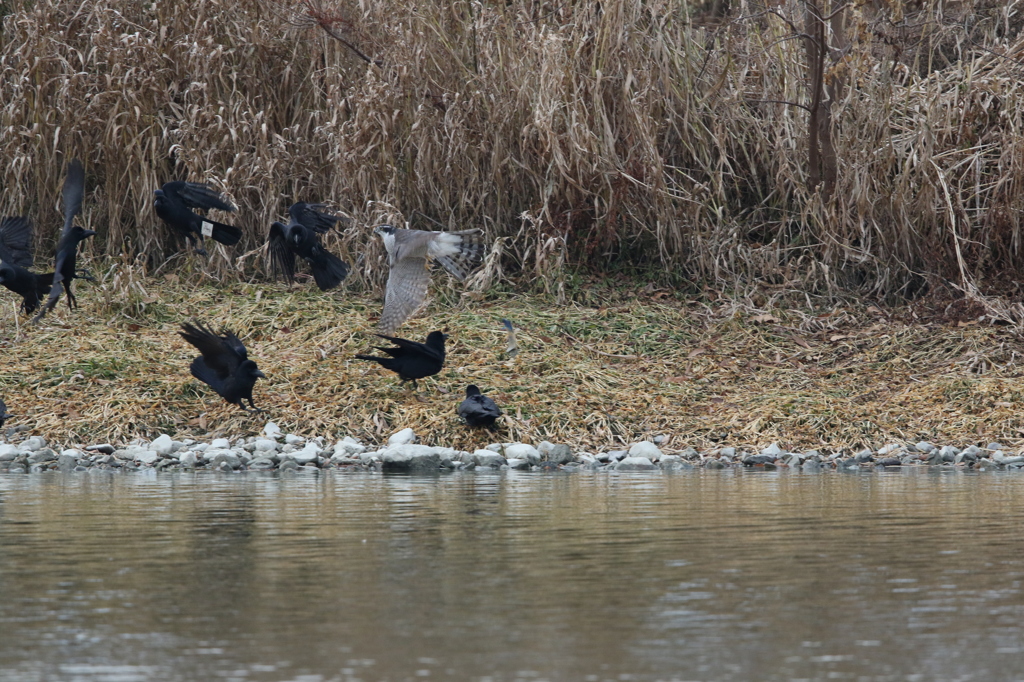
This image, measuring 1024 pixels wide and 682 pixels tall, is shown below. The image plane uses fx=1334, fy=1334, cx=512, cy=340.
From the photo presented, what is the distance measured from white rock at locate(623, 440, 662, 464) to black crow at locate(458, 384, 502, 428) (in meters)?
0.91

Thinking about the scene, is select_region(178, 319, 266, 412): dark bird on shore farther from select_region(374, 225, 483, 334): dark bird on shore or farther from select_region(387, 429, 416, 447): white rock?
select_region(374, 225, 483, 334): dark bird on shore

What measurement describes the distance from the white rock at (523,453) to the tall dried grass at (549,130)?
3226 mm

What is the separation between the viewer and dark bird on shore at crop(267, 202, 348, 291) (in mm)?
9492

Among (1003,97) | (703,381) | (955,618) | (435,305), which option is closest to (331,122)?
(435,305)

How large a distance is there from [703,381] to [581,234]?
2507 millimetres

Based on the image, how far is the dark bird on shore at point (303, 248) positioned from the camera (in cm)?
949

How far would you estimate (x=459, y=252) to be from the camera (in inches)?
402

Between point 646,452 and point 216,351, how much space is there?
9.50 feet

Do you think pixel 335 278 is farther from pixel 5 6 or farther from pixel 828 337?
pixel 5 6

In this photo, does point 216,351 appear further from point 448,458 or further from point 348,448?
point 448,458

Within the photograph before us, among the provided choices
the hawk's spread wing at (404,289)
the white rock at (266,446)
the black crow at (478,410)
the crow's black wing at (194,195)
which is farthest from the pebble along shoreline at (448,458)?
the crow's black wing at (194,195)

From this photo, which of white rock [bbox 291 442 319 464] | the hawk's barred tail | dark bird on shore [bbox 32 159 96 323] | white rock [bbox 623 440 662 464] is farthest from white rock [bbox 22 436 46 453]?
white rock [bbox 623 440 662 464]

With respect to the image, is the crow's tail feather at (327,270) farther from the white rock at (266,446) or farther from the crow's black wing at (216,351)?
the white rock at (266,446)

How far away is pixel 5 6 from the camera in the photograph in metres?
13.4
